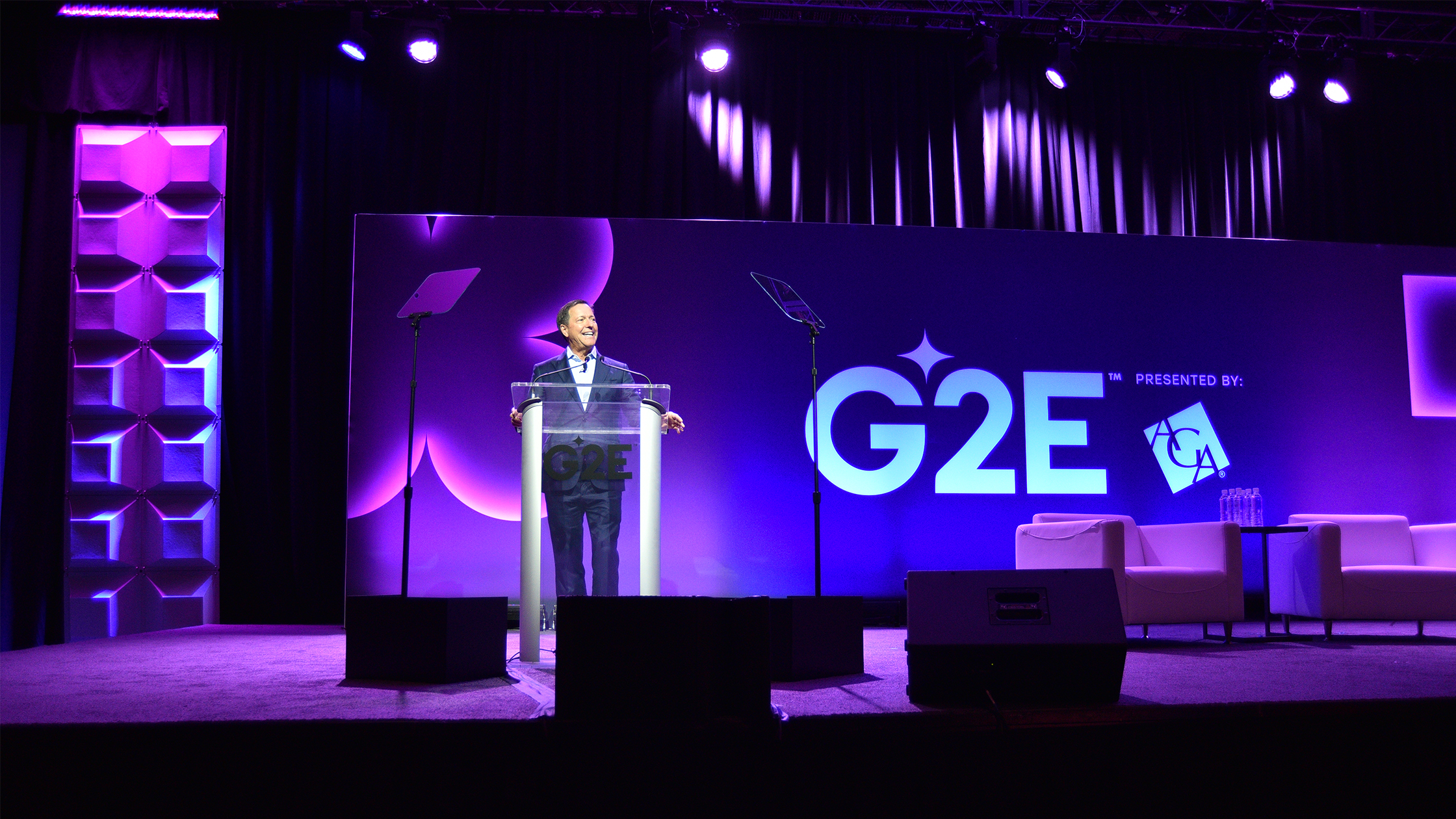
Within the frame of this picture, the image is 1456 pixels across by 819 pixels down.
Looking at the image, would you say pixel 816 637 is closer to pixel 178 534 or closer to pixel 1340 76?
pixel 178 534

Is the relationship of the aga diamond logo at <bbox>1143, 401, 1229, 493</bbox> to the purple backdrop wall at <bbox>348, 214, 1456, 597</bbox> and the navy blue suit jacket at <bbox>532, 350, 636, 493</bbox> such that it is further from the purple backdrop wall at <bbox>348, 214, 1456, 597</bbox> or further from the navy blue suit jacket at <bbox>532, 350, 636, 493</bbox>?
the navy blue suit jacket at <bbox>532, 350, 636, 493</bbox>

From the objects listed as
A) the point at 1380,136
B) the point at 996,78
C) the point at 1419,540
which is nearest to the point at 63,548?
the point at 996,78

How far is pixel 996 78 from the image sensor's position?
728 cm

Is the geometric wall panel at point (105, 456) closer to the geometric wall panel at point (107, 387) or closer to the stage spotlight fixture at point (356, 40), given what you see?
the geometric wall panel at point (107, 387)

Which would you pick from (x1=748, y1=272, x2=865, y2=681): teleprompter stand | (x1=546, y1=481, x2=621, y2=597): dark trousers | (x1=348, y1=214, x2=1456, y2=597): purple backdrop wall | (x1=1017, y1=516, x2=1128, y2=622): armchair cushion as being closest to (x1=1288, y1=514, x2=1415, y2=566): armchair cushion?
(x1=348, y1=214, x2=1456, y2=597): purple backdrop wall

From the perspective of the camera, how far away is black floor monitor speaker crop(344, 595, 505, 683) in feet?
11.1

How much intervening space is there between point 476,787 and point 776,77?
577 cm

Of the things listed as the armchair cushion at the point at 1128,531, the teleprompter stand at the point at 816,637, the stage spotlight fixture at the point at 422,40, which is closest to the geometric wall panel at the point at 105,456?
the stage spotlight fixture at the point at 422,40

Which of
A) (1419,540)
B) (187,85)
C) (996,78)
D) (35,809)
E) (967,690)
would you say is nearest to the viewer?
(35,809)

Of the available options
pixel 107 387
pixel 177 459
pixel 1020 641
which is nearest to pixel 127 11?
pixel 107 387

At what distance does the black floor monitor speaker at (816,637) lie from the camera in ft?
11.2

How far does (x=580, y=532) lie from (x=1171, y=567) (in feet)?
10.3

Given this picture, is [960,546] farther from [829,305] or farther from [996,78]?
[996,78]

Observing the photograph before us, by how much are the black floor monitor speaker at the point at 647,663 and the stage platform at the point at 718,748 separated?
4 cm
